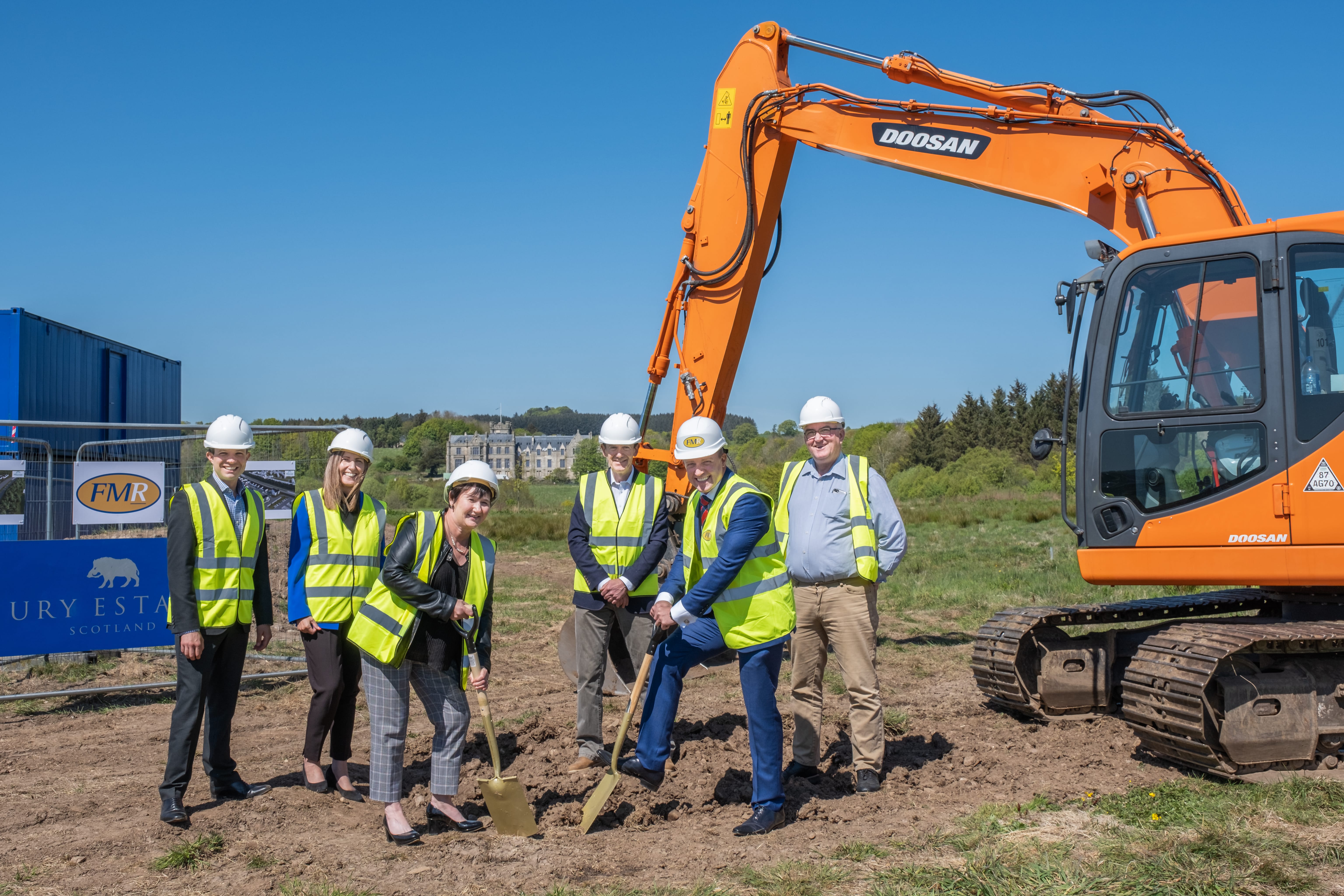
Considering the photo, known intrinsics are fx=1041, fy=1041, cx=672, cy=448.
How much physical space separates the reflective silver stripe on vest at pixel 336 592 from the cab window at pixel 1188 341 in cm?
459

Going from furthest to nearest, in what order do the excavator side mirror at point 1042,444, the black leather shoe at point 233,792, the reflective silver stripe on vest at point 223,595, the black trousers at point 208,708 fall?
the excavator side mirror at point 1042,444
the black leather shoe at point 233,792
the reflective silver stripe on vest at point 223,595
the black trousers at point 208,708

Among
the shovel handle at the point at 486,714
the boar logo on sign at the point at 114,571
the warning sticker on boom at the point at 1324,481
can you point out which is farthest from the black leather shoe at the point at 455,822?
the warning sticker on boom at the point at 1324,481

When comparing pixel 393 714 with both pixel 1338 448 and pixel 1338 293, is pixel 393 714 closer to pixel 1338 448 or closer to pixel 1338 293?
pixel 1338 448

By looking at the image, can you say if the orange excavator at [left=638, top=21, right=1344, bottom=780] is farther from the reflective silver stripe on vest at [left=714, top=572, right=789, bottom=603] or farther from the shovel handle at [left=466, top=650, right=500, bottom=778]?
the shovel handle at [left=466, top=650, right=500, bottom=778]

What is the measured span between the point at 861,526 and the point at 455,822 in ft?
8.74

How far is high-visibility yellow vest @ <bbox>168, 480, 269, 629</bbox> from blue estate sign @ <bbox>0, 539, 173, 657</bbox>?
102 inches

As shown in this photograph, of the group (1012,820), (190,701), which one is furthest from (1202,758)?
(190,701)

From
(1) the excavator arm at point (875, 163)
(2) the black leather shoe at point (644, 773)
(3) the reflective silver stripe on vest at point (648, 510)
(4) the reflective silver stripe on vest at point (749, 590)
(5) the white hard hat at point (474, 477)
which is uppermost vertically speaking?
(1) the excavator arm at point (875, 163)

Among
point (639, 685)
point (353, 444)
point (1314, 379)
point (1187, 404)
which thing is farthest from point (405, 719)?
point (1314, 379)

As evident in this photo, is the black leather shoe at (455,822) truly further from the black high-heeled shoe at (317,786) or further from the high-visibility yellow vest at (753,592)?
the high-visibility yellow vest at (753,592)

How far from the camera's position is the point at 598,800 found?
16.8 ft

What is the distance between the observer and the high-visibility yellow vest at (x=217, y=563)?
5449 mm

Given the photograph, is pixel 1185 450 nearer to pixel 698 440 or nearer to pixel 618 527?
pixel 698 440

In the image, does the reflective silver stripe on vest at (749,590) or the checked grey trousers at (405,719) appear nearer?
the checked grey trousers at (405,719)
